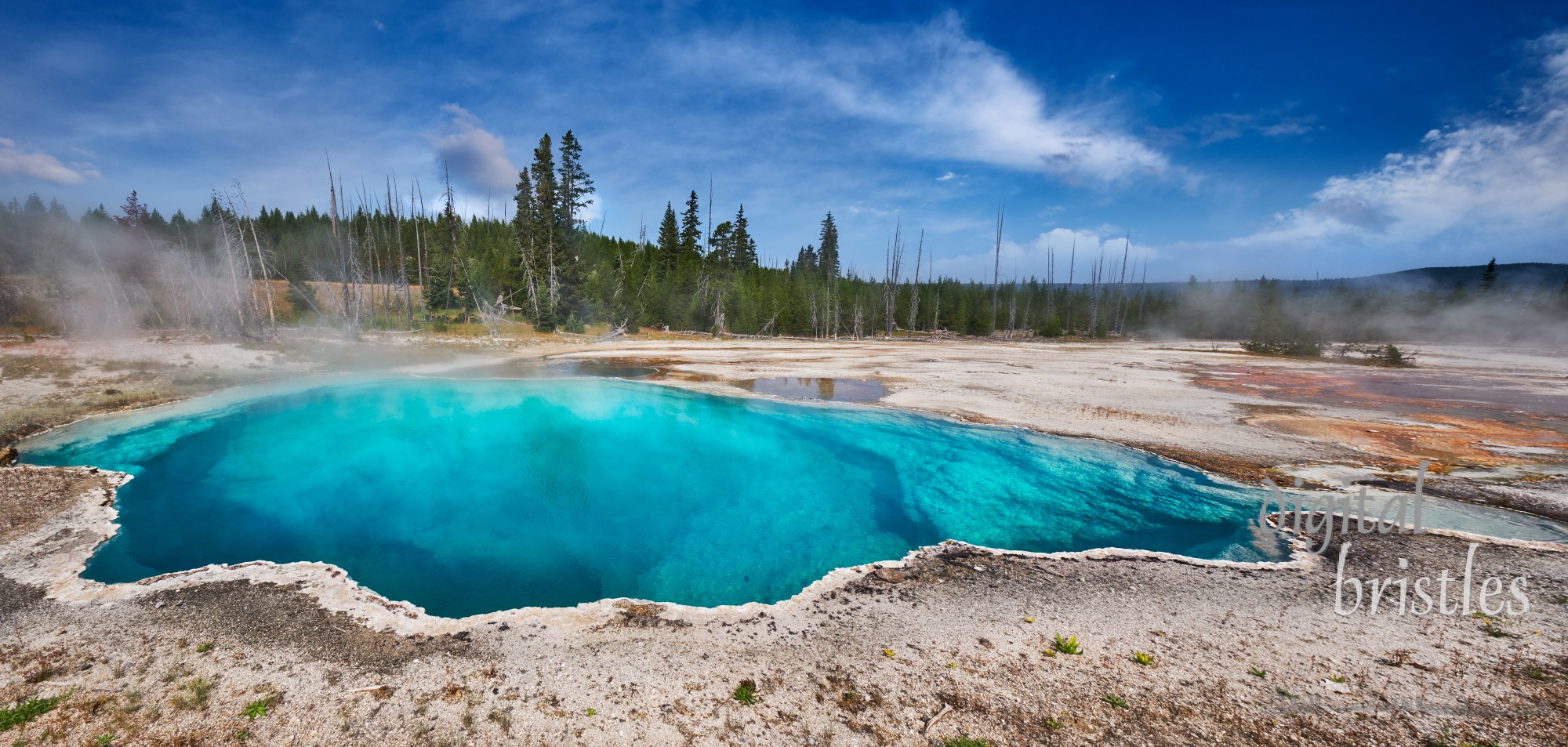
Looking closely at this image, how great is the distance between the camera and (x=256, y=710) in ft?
12.3

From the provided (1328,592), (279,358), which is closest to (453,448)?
(1328,592)

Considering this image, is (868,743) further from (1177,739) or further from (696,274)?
(696,274)

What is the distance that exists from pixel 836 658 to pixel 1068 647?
7.04ft

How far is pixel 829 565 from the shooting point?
7609 mm

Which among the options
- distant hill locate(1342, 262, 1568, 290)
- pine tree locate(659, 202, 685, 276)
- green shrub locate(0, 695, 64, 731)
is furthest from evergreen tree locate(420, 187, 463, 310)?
distant hill locate(1342, 262, 1568, 290)

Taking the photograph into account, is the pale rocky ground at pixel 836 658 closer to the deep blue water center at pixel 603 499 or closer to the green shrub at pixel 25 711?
the green shrub at pixel 25 711

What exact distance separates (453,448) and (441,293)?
3592cm

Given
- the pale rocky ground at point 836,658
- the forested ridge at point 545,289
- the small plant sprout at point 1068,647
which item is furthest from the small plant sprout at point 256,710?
the forested ridge at point 545,289

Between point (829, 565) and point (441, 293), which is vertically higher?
point (441, 293)

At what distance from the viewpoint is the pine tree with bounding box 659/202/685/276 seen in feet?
205

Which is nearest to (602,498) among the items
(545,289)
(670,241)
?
(545,289)

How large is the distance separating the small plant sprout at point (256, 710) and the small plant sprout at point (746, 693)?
338 cm

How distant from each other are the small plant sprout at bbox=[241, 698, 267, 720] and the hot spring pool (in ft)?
7.81

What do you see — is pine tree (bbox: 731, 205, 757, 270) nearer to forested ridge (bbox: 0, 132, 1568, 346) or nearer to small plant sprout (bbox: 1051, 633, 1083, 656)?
forested ridge (bbox: 0, 132, 1568, 346)
